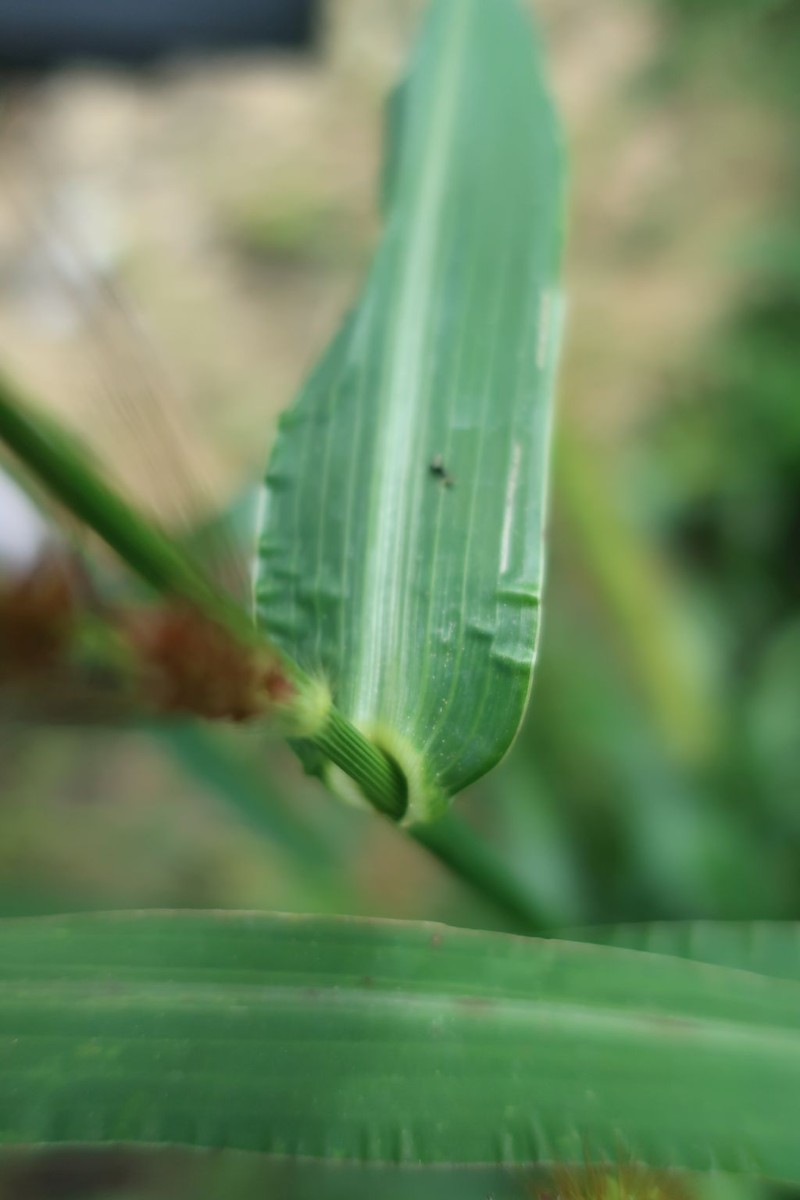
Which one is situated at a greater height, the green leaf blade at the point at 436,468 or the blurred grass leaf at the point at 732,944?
the green leaf blade at the point at 436,468

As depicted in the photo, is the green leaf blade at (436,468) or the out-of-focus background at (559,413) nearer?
the green leaf blade at (436,468)

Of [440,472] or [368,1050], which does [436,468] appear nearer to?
[440,472]

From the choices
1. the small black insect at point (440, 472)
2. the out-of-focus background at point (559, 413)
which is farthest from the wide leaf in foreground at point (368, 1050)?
the small black insect at point (440, 472)

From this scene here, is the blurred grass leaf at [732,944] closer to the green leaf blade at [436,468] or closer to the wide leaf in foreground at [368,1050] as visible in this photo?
the wide leaf in foreground at [368,1050]

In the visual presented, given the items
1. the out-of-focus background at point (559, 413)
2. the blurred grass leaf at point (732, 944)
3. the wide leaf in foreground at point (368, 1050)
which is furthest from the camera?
the out-of-focus background at point (559, 413)

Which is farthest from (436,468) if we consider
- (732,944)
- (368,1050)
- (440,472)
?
(732,944)

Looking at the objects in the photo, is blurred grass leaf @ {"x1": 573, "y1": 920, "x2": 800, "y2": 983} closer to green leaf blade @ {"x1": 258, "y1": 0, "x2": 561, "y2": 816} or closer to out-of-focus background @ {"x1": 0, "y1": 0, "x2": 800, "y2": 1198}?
out-of-focus background @ {"x1": 0, "y1": 0, "x2": 800, "y2": 1198}

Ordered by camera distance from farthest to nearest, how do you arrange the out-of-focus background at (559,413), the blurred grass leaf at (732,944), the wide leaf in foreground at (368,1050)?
the out-of-focus background at (559,413) → the blurred grass leaf at (732,944) → the wide leaf in foreground at (368,1050)

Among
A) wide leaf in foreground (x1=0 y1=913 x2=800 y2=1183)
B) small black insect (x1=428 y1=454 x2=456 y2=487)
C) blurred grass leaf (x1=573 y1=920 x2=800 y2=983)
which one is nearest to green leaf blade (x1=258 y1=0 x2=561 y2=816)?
small black insect (x1=428 y1=454 x2=456 y2=487)
